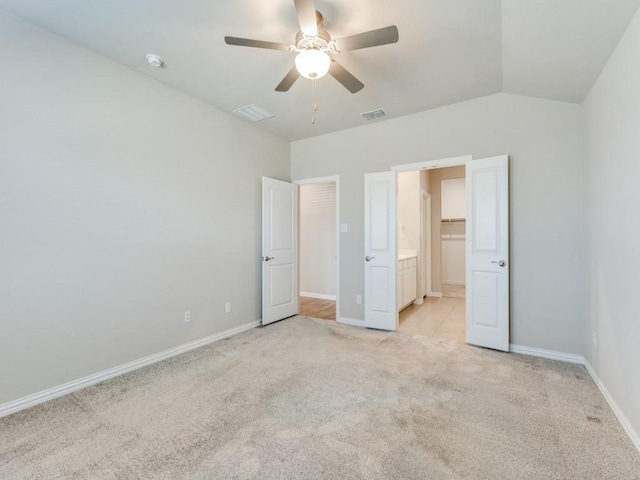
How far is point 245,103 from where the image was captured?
3498 mm

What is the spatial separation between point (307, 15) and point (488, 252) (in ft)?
9.40

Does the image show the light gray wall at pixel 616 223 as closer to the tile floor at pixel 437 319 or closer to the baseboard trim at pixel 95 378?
the tile floor at pixel 437 319

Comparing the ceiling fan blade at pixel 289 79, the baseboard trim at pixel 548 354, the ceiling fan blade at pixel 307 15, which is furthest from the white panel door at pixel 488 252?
the ceiling fan blade at pixel 307 15

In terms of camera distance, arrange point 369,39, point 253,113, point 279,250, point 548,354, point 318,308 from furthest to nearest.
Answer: point 318,308, point 279,250, point 253,113, point 548,354, point 369,39

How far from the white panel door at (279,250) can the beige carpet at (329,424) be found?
1.41 metres

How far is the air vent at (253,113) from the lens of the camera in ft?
11.9

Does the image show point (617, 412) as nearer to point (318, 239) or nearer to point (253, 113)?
point (253, 113)

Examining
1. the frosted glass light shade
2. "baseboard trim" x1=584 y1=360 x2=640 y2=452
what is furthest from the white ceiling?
"baseboard trim" x1=584 y1=360 x2=640 y2=452

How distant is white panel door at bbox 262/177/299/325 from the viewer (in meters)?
4.25

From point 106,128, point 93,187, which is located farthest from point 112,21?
point 93,187

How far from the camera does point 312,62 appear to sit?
6.44ft

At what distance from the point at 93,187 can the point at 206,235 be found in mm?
1210

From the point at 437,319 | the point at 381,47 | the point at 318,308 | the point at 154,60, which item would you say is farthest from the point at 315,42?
the point at 318,308

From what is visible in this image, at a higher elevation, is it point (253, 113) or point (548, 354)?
point (253, 113)
